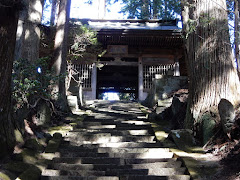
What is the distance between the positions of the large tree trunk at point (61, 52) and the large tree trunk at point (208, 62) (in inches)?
159

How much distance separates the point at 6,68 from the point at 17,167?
168 centimetres

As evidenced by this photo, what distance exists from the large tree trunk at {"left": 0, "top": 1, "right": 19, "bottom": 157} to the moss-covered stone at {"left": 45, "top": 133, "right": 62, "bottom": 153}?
0.88m

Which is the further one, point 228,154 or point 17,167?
point 228,154

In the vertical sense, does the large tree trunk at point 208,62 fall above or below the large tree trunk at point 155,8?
below

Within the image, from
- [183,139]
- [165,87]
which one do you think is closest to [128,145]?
[183,139]

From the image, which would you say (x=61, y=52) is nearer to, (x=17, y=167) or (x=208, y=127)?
(x=17, y=167)

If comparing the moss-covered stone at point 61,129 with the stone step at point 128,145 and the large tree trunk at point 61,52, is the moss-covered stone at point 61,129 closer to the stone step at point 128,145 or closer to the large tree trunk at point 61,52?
the stone step at point 128,145

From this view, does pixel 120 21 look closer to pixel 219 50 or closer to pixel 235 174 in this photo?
pixel 219 50

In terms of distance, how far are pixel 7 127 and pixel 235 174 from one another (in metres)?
3.72

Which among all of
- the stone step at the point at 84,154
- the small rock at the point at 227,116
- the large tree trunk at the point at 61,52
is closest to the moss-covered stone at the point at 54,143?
the stone step at the point at 84,154

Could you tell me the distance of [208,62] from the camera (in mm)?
5344

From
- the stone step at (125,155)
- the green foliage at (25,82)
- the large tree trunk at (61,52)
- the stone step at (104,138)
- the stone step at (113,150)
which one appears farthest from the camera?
the large tree trunk at (61,52)

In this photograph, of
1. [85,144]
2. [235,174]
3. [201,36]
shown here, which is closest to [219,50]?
[201,36]

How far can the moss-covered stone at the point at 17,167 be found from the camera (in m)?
3.75
